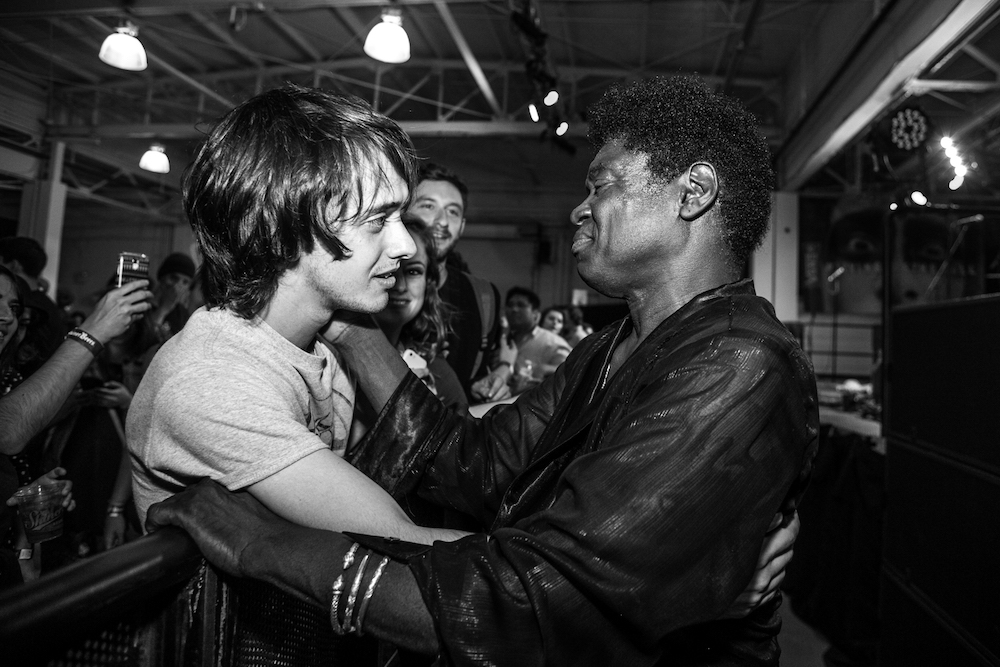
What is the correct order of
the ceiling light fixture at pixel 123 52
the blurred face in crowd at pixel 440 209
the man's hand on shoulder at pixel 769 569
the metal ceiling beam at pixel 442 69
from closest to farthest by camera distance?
the man's hand on shoulder at pixel 769 569 → the blurred face in crowd at pixel 440 209 → the ceiling light fixture at pixel 123 52 → the metal ceiling beam at pixel 442 69

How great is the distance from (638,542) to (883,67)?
20.0 feet

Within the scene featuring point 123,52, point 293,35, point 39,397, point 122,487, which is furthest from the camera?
point 293,35

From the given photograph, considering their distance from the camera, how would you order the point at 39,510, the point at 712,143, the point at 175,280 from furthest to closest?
the point at 175,280, the point at 39,510, the point at 712,143

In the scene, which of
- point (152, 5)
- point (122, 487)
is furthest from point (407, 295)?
point (152, 5)

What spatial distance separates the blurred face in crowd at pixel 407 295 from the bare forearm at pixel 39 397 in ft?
2.93

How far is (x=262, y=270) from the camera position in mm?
1216

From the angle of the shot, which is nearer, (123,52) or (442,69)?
(123,52)

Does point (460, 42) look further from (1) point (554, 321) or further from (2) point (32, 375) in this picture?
(2) point (32, 375)

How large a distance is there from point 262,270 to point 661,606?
86 centimetres

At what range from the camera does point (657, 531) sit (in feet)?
2.93

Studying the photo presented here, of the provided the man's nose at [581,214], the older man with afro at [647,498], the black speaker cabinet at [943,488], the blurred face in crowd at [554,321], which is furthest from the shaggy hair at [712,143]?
the blurred face in crowd at [554,321]

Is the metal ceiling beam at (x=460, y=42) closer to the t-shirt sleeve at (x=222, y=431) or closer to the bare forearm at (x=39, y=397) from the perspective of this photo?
the bare forearm at (x=39, y=397)

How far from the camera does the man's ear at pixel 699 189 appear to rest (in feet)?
4.43

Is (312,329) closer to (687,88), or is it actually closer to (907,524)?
(687,88)
